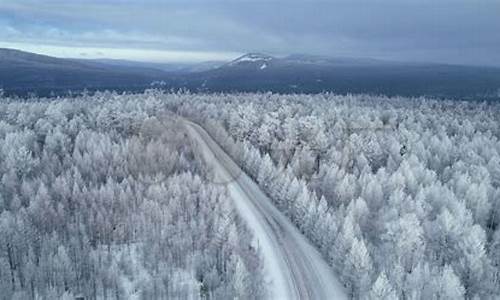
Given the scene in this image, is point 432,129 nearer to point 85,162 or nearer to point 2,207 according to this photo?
point 85,162

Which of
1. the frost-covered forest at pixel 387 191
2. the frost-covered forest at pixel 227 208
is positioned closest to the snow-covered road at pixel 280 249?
the frost-covered forest at pixel 387 191

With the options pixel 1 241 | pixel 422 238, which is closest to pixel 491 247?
pixel 422 238

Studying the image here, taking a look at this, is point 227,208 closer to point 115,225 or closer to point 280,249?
point 280,249

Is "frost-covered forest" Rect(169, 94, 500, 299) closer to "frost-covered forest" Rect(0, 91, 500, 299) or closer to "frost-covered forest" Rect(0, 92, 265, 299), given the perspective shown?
"frost-covered forest" Rect(0, 91, 500, 299)

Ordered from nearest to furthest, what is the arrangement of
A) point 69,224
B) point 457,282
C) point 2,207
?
point 457,282
point 69,224
point 2,207

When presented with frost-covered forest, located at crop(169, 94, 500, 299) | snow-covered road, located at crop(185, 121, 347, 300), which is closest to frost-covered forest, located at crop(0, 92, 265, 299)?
A: snow-covered road, located at crop(185, 121, 347, 300)

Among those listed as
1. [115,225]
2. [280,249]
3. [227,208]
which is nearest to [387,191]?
[280,249]
